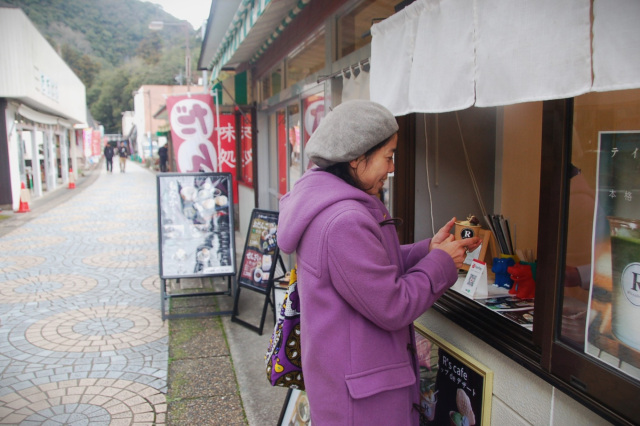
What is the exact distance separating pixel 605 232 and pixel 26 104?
18.7 meters

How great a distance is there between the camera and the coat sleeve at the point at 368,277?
155cm

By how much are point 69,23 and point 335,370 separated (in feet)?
246

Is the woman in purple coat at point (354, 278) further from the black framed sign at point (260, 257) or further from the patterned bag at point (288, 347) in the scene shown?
the black framed sign at point (260, 257)

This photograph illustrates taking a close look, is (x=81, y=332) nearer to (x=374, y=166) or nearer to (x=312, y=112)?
(x=312, y=112)

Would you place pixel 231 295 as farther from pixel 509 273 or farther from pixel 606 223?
pixel 606 223

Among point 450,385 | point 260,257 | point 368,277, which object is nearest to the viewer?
point 368,277

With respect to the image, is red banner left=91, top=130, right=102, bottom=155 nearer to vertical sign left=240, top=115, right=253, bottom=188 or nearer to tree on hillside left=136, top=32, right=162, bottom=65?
vertical sign left=240, top=115, right=253, bottom=188

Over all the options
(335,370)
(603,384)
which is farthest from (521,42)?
(335,370)

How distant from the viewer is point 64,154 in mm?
24016

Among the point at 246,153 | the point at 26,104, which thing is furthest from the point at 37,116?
the point at 246,153

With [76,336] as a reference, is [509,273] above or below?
above

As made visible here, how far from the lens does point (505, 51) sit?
1.67 m

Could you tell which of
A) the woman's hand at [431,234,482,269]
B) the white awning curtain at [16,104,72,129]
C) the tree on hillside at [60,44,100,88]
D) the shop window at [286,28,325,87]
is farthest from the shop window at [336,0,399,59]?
the tree on hillside at [60,44,100,88]

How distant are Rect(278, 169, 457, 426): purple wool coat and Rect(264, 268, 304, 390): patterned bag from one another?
24 centimetres
